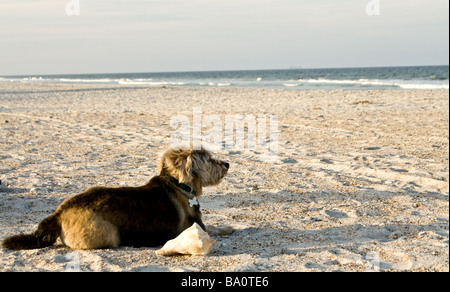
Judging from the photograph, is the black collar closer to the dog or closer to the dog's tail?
the dog

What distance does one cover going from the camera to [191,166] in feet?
18.2

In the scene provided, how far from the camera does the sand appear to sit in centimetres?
479

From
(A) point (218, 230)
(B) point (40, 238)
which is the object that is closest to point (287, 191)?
(A) point (218, 230)

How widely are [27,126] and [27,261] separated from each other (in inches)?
475

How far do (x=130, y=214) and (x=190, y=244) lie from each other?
2.29 ft

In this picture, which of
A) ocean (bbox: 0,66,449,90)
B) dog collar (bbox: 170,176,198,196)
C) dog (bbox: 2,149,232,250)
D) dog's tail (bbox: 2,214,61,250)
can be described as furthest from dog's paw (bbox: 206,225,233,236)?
ocean (bbox: 0,66,449,90)

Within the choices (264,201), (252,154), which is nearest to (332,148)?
(252,154)

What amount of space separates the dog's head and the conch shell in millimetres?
765

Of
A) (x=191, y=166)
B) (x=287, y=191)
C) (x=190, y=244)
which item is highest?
(x=191, y=166)

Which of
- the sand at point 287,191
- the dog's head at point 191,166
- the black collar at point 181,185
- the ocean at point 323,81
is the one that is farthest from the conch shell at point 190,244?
the ocean at point 323,81

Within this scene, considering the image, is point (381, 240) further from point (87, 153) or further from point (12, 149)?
point (12, 149)

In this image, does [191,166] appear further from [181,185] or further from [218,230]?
[218,230]

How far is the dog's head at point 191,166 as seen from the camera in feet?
18.1
